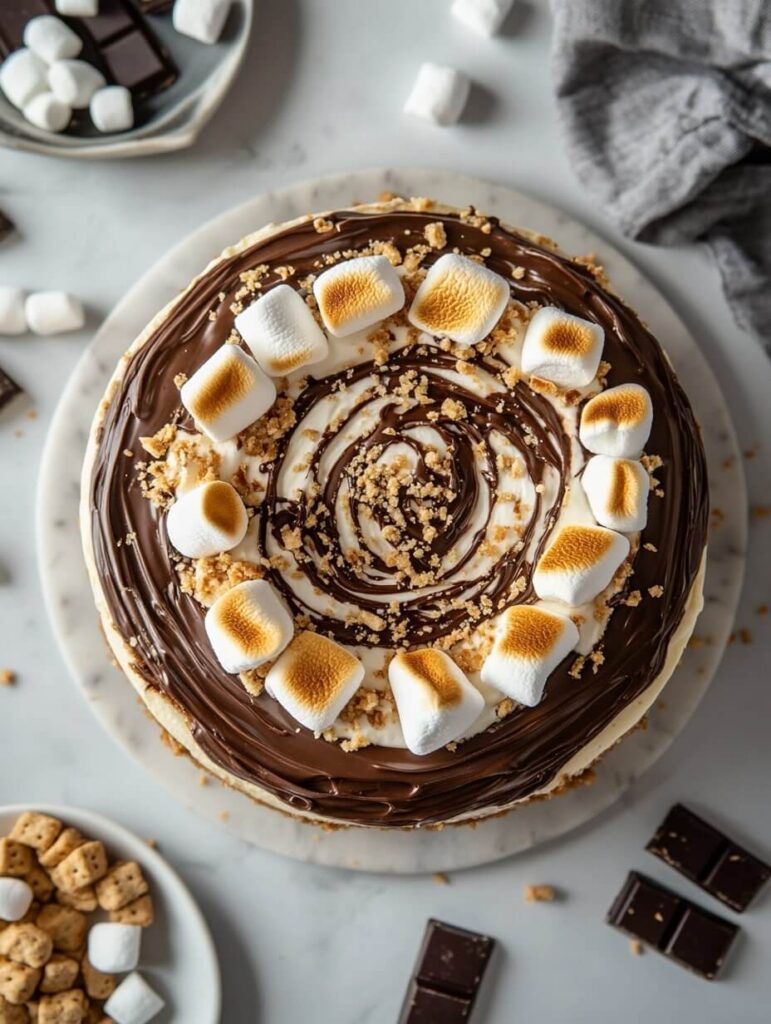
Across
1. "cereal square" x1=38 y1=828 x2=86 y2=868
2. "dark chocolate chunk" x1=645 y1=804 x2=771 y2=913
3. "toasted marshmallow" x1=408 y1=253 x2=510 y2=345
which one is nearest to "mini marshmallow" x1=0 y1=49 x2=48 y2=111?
"toasted marshmallow" x1=408 y1=253 x2=510 y2=345

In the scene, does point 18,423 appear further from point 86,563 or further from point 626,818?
point 626,818

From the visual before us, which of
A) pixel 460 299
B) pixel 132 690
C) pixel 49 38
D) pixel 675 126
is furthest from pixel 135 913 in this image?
pixel 675 126

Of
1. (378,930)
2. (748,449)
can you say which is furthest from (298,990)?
(748,449)

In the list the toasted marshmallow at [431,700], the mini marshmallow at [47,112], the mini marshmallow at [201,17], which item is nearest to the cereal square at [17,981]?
the toasted marshmallow at [431,700]

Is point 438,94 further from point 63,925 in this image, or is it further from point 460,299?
point 63,925

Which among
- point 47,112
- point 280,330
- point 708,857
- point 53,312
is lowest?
point 708,857

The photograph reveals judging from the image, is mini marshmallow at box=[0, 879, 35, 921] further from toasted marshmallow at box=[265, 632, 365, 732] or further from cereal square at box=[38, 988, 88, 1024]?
toasted marshmallow at box=[265, 632, 365, 732]
